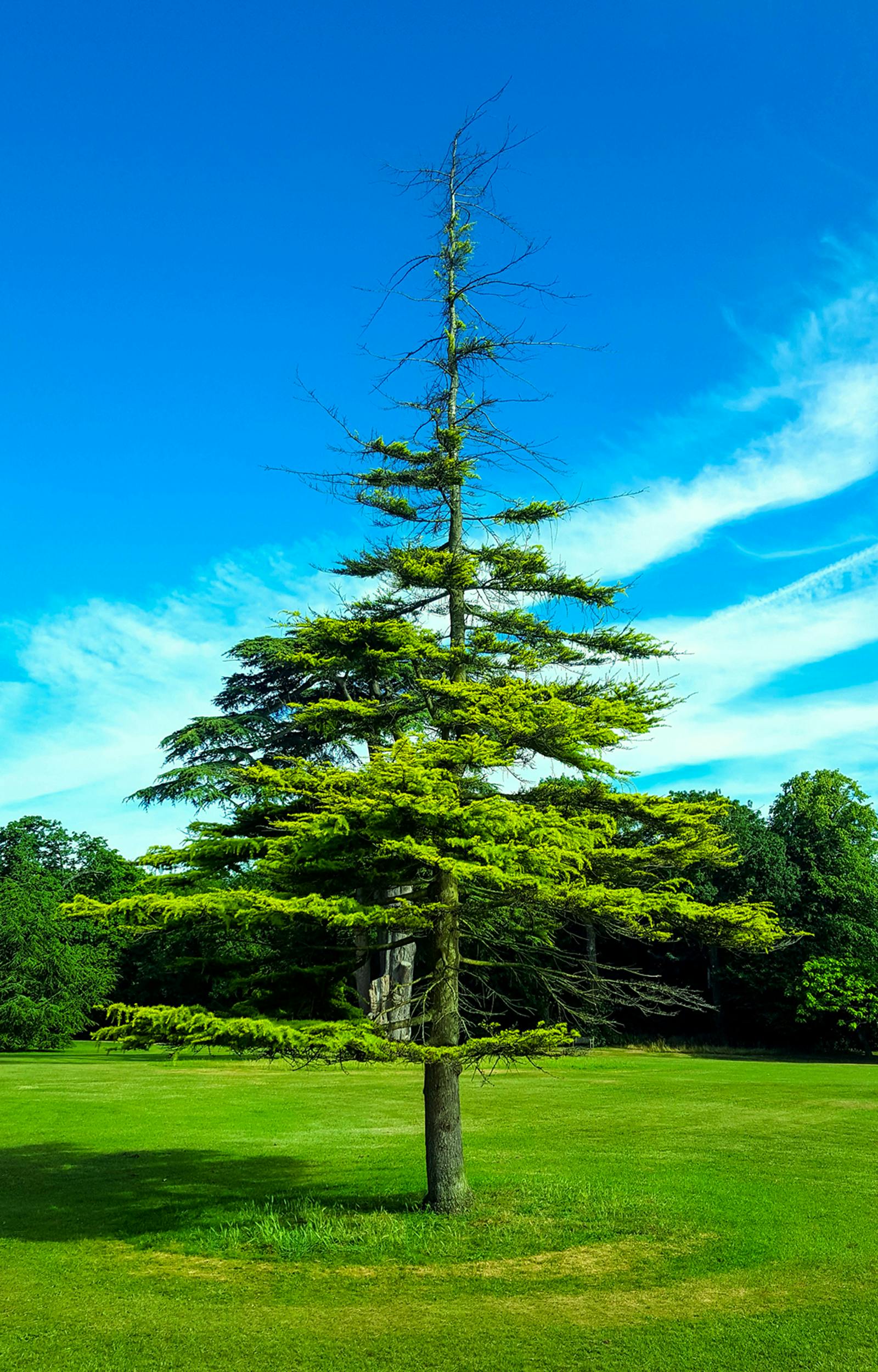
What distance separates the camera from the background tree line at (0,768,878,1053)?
39500 mm

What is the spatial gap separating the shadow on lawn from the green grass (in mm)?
67

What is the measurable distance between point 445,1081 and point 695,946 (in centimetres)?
3792

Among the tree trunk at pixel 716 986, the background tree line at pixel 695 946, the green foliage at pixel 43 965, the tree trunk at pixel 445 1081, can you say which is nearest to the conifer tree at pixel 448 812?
the tree trunk at pixel 445 1081

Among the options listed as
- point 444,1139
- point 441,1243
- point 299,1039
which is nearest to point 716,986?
point 444,1139

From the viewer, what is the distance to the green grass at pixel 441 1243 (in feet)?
28.7

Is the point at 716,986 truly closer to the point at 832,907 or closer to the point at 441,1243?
the point at 832,907

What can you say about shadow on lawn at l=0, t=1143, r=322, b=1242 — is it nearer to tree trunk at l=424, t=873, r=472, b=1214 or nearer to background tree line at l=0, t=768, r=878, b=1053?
tree trunk at l=424, t=873, r=472, b=1214

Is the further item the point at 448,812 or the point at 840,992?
the point at 840,992

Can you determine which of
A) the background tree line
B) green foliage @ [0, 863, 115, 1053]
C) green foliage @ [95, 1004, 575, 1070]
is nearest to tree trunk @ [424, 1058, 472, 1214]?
green foliage @ [95, 1004, 575, 1070]

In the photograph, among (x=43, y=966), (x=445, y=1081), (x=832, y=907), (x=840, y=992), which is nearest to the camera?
(x=445, y=1081)

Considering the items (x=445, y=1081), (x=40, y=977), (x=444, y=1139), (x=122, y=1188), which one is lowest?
(x=122, y=1188)

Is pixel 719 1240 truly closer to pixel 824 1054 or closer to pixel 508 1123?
pixel 508 1123

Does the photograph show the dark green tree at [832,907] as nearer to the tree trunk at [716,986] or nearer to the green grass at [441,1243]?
the tree trunk at [716,986]

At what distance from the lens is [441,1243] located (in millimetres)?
11711
